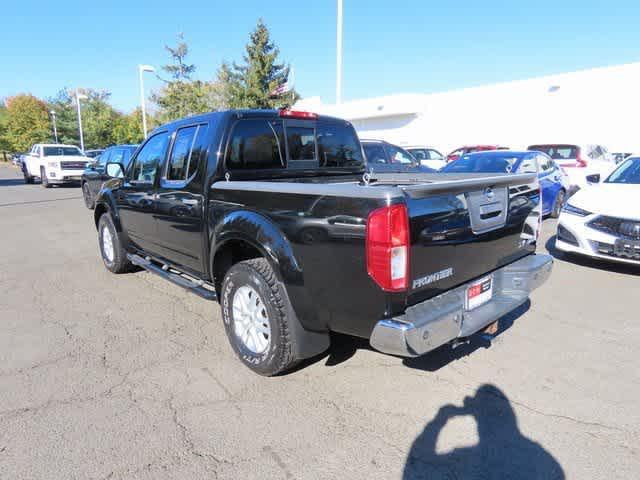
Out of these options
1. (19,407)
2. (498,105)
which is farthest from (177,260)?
(498,105)

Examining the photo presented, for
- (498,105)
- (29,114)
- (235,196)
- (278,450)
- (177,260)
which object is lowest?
(278,450)

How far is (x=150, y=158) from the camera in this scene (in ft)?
15.8

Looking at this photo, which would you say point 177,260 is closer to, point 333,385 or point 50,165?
point 333,385

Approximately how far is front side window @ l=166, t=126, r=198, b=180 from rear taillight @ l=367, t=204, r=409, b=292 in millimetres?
2307

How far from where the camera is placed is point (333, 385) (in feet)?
10.6

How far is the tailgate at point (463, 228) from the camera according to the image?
256 cm

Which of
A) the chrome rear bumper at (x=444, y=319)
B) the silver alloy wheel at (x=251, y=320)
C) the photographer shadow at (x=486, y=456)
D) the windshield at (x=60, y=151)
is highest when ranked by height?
the windshield at (x=60, y=151)

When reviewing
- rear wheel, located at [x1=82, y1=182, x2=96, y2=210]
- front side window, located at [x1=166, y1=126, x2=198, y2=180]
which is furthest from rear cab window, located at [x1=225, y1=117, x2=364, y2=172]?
rear wheel, located at [x1=82, y1=182, x2=96, y2=210]

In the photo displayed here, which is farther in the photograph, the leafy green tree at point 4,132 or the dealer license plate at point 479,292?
the leafy green tree at point 4,132

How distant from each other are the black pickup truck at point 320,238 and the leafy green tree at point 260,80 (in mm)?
32969

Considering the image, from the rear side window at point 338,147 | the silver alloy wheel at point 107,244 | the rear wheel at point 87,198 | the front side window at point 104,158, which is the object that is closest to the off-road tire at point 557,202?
the rear side window at point 338,147

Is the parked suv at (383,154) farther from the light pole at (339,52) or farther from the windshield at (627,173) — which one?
the light pole at (339,52)

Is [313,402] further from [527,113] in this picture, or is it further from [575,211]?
[527,113]

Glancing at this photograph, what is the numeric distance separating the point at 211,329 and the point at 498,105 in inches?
1129
